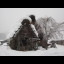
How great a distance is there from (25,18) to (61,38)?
596 cm

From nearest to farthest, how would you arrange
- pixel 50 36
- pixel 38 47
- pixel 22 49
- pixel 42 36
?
pixel 22 49 < pixel 38 47 < pixel 42 36 < pixel 50 36

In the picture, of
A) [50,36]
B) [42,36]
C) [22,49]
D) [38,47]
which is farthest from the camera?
[50,36]

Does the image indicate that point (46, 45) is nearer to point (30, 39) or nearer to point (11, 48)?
point (30, 39)

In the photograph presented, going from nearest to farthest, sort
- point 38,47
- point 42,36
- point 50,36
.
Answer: point 38,47, point 42,36, point 50,36

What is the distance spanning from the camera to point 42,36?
17172mm

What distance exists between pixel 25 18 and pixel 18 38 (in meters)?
1.87

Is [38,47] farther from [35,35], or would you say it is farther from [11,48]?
[11,48]

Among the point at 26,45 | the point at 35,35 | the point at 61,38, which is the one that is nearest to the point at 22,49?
the point at 26,45

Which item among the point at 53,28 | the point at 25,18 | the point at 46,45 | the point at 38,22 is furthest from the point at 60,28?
the point at 25,18

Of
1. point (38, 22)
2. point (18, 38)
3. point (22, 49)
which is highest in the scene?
point (38, 22)

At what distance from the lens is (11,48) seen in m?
15.1

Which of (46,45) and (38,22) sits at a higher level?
(38,22)

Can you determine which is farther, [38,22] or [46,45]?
[38,22]

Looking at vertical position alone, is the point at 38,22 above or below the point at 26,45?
above
